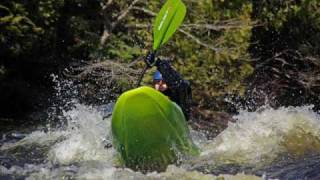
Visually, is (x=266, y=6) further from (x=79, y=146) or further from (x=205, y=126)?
(x=79, y=146)

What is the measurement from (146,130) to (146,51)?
232 inches

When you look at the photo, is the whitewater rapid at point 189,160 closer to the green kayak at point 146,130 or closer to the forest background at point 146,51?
the green kayak at point 146,130

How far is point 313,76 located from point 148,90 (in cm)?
769

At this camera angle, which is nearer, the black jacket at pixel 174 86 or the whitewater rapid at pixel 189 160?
the whitewater rapid at pixel 189 160

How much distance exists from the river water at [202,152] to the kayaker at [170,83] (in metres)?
0.68

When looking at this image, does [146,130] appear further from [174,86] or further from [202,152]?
[202,152]

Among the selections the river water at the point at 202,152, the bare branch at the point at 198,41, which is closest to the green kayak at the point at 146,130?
the river water at the point at 202,152

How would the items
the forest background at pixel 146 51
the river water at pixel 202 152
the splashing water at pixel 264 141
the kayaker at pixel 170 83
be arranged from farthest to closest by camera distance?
the forest background at pixel 146 51 < the kayaker at pixel 170 83 < the splashing water at pixel 264 141 < the river water at pixel 202 152

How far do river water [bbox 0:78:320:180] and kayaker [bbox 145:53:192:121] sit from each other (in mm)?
678

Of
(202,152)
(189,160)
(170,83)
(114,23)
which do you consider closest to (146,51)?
(114,23)

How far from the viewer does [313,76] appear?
13781mm

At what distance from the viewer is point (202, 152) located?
778 centimetres

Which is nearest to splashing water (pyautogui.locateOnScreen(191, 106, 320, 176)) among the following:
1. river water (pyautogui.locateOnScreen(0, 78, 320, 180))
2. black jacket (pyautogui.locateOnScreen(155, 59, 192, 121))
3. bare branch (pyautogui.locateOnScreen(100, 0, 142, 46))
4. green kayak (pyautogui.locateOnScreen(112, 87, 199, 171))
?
river water (pyautogui.locateOnScreen(0, 78, 320, 180))

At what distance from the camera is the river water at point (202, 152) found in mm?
6703
